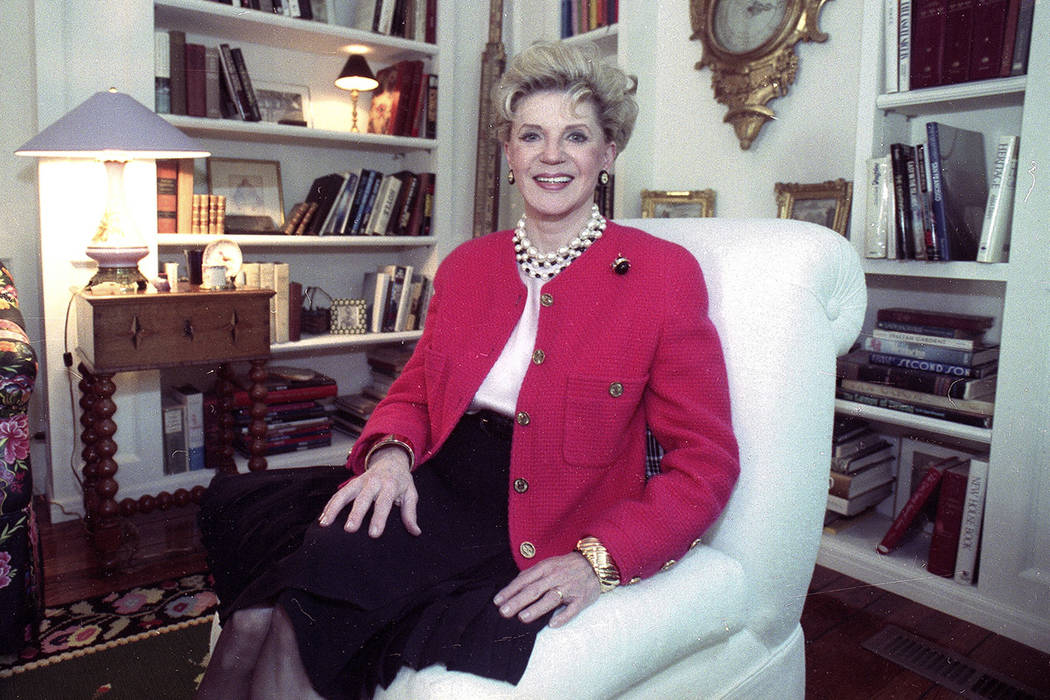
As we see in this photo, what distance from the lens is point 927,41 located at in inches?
72.9

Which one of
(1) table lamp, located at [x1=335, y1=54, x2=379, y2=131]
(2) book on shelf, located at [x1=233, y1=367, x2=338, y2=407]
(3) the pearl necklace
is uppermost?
(1) table lamp, located at [x1=335, y1=54, x2=379, y2=131]

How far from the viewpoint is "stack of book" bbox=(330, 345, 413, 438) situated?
2.99 meters

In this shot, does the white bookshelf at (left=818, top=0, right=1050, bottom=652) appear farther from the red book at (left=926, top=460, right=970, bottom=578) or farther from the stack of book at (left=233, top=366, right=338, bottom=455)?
the stack of book at (left=233, top=366, right=338, bottom=455)

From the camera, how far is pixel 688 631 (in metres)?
0.99

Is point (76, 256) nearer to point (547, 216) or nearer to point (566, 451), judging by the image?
point (547, 216)

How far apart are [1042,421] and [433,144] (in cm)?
214

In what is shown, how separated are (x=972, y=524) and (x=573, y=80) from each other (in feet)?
4.71

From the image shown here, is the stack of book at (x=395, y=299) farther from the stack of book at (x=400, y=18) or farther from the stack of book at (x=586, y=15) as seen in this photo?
the stack of book at (x=586, y=15)

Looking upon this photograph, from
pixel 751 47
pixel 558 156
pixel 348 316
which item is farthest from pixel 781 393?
pixel 348 316

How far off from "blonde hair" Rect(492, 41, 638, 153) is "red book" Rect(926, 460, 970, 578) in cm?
126

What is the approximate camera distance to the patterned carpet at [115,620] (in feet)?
5.50

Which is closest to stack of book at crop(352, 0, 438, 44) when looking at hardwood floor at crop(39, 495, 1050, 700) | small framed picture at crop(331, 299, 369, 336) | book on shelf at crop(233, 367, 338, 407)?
small framed picture at crop(331, 299, 369, 336)

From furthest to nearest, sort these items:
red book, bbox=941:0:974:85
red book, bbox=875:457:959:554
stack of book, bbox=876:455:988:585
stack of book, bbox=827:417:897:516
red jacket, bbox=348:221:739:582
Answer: stack of book, bbox=827:417:897:516 < red book, bbox=875:457:959:554 < stack of book, bbox=876:455:988:585 < red book, bbox=941:0:974:85 < red jacket, bbox=348:221:739:582

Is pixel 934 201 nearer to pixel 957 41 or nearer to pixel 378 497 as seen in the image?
pixel 957 41
